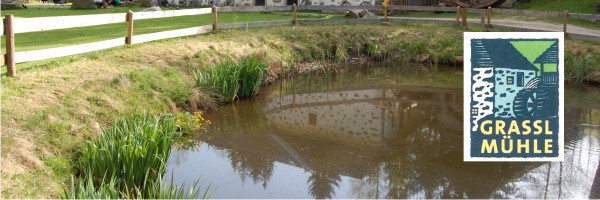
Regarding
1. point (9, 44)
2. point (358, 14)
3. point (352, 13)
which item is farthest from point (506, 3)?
point (9, 44)

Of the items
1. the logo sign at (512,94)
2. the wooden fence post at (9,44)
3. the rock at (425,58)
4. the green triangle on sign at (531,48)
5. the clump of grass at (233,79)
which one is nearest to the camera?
the logo sign at (512,94)

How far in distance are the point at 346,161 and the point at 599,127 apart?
4.88 meters

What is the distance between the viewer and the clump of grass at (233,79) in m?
12.8

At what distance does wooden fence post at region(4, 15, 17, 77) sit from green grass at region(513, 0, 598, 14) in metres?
20.2

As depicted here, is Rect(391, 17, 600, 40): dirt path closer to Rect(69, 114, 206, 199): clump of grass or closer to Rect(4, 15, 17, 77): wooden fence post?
Rect(69, 114, 206, 199): clump of grass

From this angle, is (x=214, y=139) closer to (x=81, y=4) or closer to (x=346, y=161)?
(x=346, y=161)

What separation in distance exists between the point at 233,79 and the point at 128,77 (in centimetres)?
229

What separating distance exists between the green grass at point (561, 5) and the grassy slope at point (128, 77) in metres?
6.95

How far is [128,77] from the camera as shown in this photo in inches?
448

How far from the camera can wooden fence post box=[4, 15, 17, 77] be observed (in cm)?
942

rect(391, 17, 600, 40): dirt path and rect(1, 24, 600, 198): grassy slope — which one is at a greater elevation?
rect(391, 17, 600, 40): dirt path

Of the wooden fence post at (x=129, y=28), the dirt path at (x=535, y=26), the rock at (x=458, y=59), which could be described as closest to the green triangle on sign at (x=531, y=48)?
the wooden fence post at (x=129, y=28)

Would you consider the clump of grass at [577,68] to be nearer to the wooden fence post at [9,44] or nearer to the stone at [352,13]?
the stone at [352,13]

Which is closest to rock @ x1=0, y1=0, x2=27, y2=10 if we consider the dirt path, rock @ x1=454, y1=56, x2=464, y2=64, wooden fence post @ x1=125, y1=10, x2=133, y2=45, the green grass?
the dirt path
